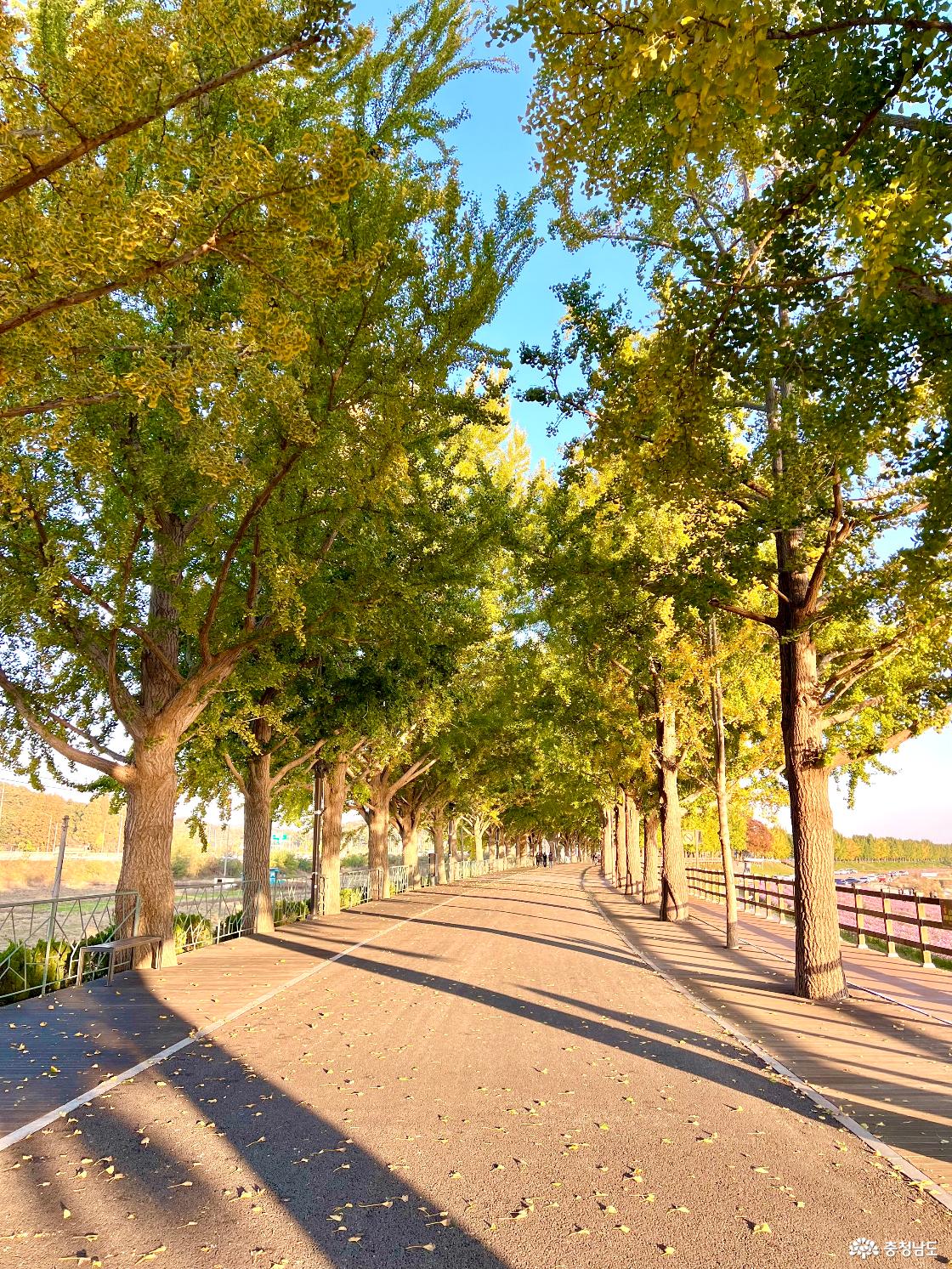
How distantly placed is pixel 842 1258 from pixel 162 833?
12.3 m

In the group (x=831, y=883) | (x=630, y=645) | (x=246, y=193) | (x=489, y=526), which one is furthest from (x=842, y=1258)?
(x=489, y=526)

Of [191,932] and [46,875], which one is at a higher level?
[191,932]

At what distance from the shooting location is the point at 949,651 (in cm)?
1334

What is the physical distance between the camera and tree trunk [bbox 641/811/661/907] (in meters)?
31.4

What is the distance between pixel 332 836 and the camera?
25.7 metres

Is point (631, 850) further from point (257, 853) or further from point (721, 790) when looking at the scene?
point (257, 853)

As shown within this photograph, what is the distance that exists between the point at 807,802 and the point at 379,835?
79.2ft

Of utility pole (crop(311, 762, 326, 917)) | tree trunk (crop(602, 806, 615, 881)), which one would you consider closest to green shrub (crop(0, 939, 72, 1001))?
utility pole (crop(311, 762, 326, 917))

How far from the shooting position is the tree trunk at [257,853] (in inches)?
786

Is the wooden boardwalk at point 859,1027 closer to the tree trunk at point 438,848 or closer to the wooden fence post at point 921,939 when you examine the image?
the wooden fence post at point 921,939

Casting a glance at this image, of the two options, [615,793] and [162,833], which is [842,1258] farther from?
[615,793]

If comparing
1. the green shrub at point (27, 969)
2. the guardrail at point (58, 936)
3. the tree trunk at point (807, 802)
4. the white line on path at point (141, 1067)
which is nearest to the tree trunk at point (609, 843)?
the guardrail at point (58, 936)

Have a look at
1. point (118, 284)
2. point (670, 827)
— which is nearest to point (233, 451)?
point (118, 284)

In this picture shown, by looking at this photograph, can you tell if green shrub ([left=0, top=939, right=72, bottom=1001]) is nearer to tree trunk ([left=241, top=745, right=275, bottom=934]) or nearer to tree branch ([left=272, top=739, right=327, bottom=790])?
tree trunk ([left=241, top=745, right=275, bottom=934])
